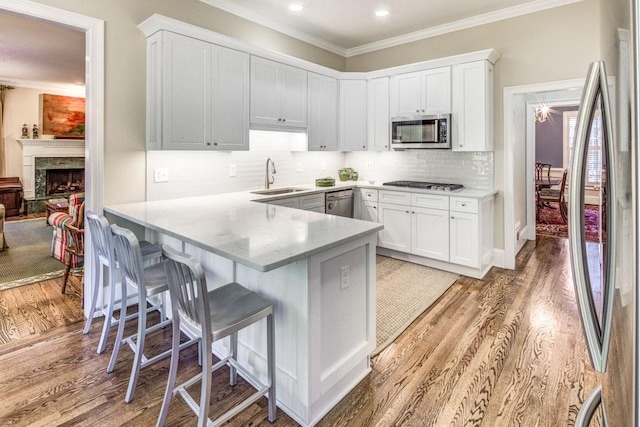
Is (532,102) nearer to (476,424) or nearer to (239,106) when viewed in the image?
(239,106)

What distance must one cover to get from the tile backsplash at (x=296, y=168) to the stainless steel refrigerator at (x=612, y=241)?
327cm

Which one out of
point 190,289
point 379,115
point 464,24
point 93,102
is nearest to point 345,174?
point 379,115

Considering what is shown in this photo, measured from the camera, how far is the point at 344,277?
1.98 m

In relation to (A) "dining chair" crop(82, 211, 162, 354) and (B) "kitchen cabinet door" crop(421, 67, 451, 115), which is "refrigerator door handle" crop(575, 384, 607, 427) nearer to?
(A) "dining chair" crop(82, 211, 162, 354)

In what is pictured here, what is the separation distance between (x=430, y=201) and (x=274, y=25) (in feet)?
9.18

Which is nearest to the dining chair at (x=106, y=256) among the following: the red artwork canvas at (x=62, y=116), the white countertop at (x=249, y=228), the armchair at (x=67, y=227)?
the white countertop at (x=249, y=228)

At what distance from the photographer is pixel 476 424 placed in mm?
1812

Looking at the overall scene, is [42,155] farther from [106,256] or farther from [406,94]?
[406,94]

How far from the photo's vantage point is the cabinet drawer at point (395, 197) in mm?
4375

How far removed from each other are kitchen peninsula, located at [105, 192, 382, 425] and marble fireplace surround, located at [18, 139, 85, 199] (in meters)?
7.55

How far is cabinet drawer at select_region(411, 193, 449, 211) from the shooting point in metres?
4.04

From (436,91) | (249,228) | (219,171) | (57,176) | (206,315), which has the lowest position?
(206,315)

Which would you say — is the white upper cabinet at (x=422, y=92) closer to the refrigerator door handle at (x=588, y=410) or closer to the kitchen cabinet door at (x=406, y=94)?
the kitchen cabinet door at (x=406, y=94)

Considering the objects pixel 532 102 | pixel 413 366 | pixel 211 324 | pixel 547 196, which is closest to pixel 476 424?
pixel 413 366
